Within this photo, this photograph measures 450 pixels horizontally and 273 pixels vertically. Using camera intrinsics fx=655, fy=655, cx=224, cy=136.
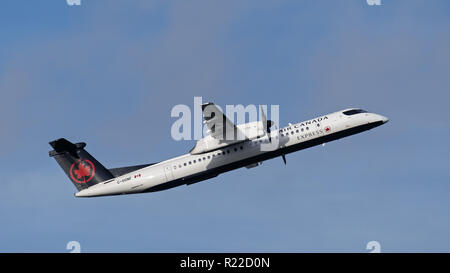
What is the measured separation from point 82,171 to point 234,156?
41.7 ft

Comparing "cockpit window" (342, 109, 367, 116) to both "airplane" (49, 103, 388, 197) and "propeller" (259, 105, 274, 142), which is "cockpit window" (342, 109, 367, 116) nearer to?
"airplane" (49, 103, 388, 197)

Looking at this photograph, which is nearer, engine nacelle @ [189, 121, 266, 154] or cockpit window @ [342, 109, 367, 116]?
engine nacelle @ [189, 121, 266, 154]

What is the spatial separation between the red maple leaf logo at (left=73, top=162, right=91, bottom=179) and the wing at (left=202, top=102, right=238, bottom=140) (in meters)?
11.3

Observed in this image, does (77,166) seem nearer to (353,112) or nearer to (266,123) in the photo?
(266,123)

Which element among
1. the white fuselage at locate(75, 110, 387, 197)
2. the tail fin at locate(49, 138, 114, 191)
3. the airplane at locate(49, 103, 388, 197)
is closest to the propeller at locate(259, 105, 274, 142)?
the airplane at locate(49, 103, 388, 197)

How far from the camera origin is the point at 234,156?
1965 inches

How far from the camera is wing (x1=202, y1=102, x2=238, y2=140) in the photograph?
46.9m

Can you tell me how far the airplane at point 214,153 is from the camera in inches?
1935

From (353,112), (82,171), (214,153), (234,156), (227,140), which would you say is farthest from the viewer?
(82,171)

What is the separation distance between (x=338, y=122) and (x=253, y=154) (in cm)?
708

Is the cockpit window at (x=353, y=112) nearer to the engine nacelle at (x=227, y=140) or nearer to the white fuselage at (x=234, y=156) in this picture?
the white fuselage at (x=234, y=156)

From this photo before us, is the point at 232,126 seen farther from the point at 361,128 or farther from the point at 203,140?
the point at 361,128

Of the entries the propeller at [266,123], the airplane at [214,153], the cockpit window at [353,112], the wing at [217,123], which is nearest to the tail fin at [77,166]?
the airplane at [214,153]

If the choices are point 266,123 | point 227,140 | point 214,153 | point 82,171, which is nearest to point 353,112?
point 266,123
